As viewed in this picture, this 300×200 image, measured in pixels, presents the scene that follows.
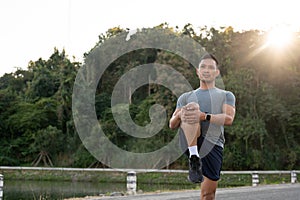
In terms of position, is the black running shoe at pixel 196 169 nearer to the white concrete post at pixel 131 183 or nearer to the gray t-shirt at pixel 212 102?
the gray t-shirt at pixel 212 102

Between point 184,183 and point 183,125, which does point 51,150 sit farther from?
point 183,125

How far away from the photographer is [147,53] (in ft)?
154

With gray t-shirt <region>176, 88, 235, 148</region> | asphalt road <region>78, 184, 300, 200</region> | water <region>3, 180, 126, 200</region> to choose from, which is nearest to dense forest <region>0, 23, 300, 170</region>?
water <region>3, 180, 126, 200</region>

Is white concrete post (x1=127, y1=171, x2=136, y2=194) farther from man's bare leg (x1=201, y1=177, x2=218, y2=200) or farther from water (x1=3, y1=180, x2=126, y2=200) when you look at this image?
man's bare leg (x1=201, y1=177, x2=218, y2=200)

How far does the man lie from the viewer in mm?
3994

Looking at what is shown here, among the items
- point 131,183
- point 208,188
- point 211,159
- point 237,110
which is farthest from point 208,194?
point 237,110

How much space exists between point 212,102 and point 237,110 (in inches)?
1250

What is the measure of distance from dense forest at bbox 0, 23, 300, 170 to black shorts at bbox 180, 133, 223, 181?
29492mm

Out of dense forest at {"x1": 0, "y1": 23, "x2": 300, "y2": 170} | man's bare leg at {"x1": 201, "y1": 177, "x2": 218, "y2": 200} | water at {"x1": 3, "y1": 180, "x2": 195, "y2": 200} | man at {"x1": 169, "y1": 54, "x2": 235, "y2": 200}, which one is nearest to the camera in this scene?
man at {"x1": 169, "y1": 54, "x2": 235, "y2": 200}

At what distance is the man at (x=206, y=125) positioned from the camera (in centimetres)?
399

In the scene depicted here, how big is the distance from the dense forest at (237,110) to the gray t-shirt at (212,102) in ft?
96.6

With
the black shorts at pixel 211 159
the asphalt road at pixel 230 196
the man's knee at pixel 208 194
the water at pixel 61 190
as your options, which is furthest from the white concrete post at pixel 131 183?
the black shorts at pixel 211 159

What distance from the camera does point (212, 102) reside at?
165 inches

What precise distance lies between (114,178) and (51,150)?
13978 millimetres
